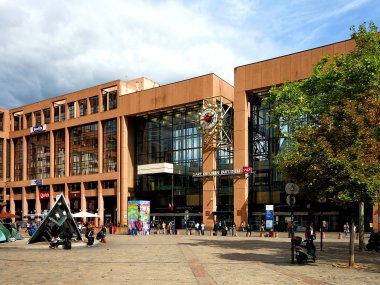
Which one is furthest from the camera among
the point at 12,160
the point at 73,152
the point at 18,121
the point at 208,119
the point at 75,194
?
the point at 18,121

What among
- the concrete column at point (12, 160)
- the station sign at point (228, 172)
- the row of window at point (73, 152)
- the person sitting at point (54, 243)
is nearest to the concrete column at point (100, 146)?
the row of window at point (73, 152)

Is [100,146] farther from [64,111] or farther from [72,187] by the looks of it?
[64,111]

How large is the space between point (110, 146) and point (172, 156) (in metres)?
12.1

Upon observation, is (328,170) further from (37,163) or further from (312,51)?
(37,163)

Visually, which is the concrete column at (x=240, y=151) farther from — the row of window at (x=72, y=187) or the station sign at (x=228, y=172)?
the row of window at (x=72, y=187)

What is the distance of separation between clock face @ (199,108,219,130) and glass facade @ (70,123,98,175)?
2355 cm

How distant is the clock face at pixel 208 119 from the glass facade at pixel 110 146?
61.8 ft

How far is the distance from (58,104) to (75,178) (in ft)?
49.1

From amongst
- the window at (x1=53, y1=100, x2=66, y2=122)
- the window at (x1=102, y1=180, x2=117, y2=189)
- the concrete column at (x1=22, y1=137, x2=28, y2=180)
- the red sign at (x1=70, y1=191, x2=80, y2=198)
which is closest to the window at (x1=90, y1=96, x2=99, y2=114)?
the window at (x1=53, y1=100, x2=66, y2=122)

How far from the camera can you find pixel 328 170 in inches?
725

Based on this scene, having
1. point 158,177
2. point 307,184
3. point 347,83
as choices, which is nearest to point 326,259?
point 307,184

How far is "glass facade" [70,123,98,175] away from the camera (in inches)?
2990

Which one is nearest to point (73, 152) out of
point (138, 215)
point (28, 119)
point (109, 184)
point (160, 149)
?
point (109, 184)

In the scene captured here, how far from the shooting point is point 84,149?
77625mm
